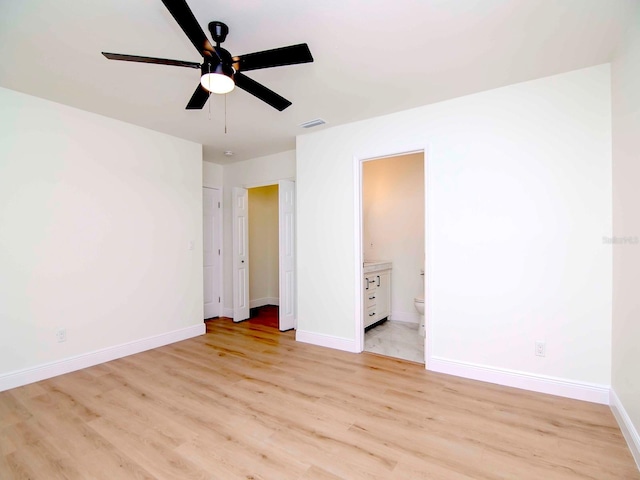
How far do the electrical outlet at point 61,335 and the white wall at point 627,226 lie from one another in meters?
4.42

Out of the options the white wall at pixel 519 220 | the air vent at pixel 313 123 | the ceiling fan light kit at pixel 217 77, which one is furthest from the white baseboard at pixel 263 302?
the ceiling fan light kit at pixel 217 77

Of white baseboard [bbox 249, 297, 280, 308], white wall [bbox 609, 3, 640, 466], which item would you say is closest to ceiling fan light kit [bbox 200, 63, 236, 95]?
white wall [bbox 609, 3, 640, 466]

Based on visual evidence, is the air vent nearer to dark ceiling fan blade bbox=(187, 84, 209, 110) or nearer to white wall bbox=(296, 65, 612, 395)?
white wall bbox=(296, 65, 612, 395)

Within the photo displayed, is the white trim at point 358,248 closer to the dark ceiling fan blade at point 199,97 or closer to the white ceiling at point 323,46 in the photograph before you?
the white ceiling at point 323,46

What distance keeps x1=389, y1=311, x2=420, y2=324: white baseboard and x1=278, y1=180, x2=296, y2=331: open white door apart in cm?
159

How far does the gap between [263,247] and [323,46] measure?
4.49 metres

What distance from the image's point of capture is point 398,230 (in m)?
4.87

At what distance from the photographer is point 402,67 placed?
235 centimetres

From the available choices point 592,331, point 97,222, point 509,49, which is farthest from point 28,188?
point 592,331

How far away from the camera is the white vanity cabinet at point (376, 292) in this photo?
4.11 meters

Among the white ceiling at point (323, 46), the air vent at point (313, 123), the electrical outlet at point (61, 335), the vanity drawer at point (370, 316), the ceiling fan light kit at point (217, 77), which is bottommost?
the vanity drawer at point (370, 316)

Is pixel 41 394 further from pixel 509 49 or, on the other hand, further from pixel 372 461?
pixel 509 49

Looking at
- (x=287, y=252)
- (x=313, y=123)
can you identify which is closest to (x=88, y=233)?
(x=287, y=252)

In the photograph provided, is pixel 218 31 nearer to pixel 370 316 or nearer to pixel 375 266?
pixel 375 266
